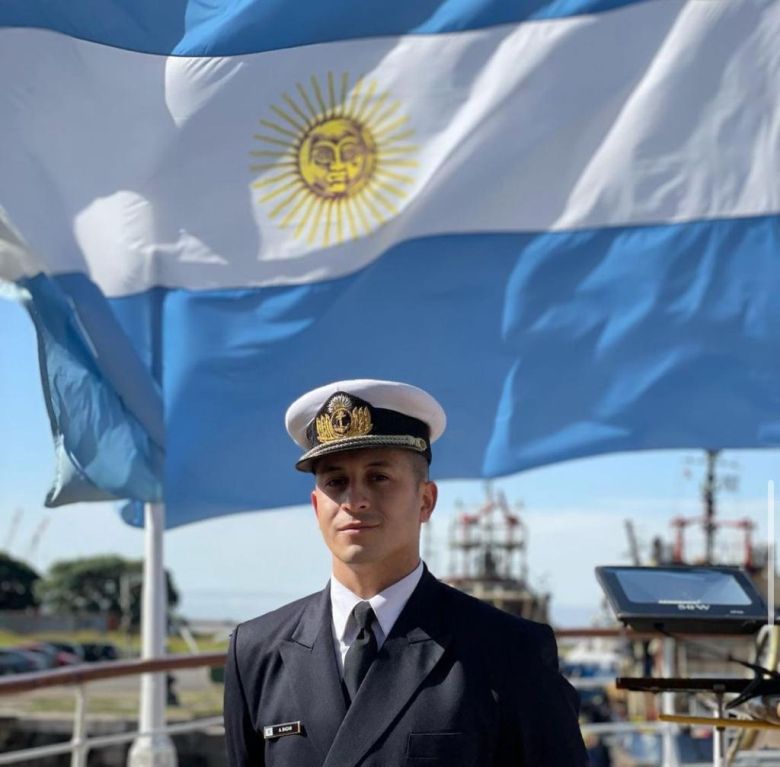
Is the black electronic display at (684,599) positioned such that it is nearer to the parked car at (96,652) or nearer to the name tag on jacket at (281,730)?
the name tag on jacket at (281,730)

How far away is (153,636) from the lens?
466 cm

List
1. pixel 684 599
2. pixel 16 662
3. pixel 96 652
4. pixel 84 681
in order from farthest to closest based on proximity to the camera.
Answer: pixel 96 652
pixel 16 662
pixel 84 681
pixel 684 599

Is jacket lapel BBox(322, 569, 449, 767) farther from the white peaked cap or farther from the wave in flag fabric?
the wave in flag fabric

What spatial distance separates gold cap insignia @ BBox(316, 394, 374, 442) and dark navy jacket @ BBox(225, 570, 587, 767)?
0.80 feet

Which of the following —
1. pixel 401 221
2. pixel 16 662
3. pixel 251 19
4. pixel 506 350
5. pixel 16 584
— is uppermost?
pixel 16 584

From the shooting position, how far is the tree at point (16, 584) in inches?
3017

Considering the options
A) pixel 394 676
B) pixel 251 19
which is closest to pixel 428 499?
pixel 394 676

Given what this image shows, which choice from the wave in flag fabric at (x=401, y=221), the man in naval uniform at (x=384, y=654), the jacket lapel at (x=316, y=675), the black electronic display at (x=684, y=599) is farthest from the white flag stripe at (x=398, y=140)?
the jacket lapel at (x=316, y=675)

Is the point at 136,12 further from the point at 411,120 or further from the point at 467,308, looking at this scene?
the point at 467,308

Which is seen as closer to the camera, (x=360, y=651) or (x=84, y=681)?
(x=360, y=651)

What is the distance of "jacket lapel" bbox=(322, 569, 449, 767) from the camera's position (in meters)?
2.00

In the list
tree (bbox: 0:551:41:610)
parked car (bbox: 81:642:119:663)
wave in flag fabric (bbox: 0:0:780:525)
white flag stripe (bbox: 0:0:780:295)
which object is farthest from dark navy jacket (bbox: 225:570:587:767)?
tree (bbox: 0:551:41:610)

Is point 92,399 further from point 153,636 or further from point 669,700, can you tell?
point 669,700

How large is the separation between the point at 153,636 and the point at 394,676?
2773mm
